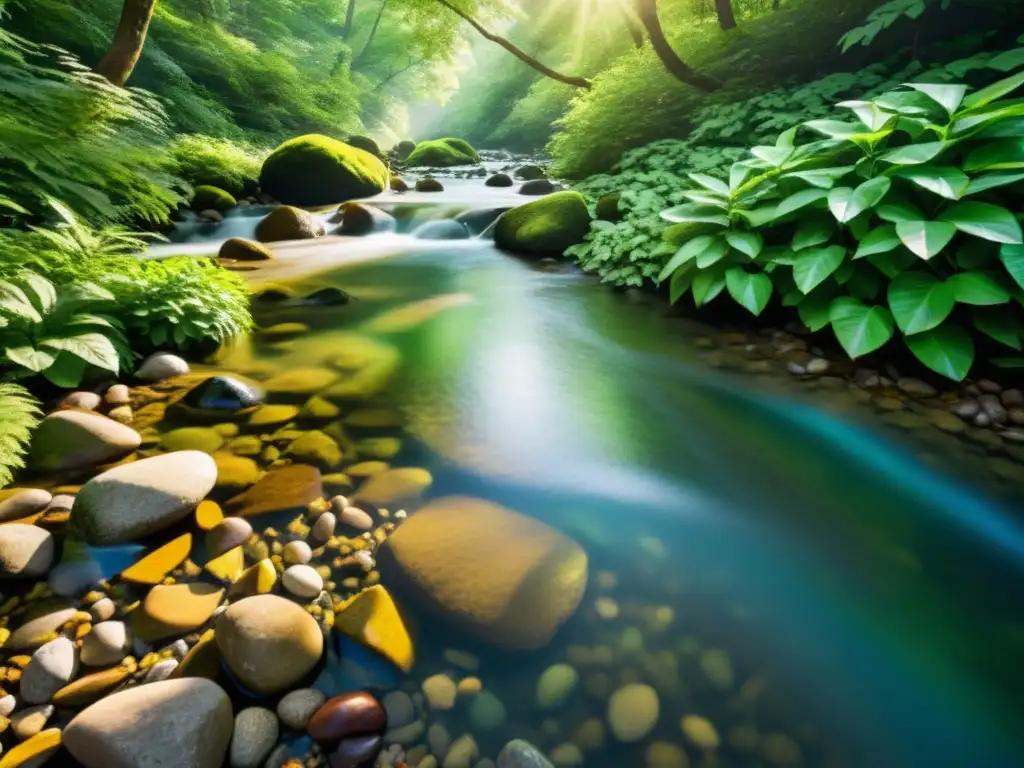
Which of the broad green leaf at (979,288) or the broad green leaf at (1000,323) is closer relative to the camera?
the broad green leaf at (979,288)

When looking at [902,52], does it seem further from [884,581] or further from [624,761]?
[624,761]

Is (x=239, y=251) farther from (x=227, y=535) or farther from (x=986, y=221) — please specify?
(x=986, y=221)

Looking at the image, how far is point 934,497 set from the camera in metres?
2.19

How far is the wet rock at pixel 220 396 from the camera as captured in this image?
106 inches

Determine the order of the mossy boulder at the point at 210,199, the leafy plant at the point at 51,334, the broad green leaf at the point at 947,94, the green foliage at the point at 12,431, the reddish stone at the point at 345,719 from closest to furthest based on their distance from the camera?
the reddish stone at the point at 345,719 < the green foliage at the point at 12,431 < the leafy plant at the point at 51,334 < the broad green leaf at the point at 947,94 < the mossy boulder at the point at 210,199

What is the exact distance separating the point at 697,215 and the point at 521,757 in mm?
3690

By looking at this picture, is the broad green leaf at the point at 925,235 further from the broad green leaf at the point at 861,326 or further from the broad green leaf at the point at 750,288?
the broad green leaf at the point at 750,288

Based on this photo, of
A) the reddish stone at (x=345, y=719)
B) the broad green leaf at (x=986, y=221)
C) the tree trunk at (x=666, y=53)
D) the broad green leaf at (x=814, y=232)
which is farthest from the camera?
the tree trunk at (x=666, y=53)

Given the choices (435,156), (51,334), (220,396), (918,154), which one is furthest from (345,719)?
(435,156)

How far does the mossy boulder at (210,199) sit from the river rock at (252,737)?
896 cm

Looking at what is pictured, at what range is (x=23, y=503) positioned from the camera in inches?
72.4

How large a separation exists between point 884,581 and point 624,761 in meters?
1.22

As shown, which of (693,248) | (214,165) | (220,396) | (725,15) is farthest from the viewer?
(214,165)

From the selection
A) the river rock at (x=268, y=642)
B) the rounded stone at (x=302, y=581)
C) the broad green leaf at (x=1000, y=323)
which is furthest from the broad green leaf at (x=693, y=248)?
the river rock at (x=268, y=642)
